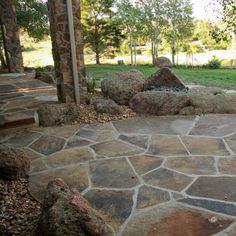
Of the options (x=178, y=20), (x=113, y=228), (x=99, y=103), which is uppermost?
(x=178, y=20)

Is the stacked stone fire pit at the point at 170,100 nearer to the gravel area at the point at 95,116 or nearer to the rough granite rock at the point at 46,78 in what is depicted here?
the gravel area at the point at 95,116

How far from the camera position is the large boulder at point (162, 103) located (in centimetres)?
476

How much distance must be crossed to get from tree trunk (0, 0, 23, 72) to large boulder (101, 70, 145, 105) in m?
4.93

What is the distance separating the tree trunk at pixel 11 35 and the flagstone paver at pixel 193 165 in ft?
25.3

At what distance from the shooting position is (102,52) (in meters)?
16.5

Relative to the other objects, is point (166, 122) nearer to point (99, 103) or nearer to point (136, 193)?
point (99, 103)

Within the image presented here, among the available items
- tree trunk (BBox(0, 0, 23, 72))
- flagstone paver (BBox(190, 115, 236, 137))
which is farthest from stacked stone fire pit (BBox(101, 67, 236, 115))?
tree trunk (BBox(0, 0, 23, 72))

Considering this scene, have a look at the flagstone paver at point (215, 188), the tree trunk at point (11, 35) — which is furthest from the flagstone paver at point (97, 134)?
the tree trunk at point (11, 35)

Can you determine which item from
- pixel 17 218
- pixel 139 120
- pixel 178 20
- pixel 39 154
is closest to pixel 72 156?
pixel 39 154

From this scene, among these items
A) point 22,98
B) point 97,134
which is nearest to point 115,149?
point 97,134

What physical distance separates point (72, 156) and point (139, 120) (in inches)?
58.6

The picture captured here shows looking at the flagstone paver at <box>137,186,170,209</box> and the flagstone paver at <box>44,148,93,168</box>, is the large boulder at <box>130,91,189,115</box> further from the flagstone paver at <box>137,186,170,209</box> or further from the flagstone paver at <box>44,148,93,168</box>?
the flagstone paver at <box>137,186,170,209</box>

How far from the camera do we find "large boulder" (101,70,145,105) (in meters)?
5.37

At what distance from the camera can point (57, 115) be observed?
452cm
